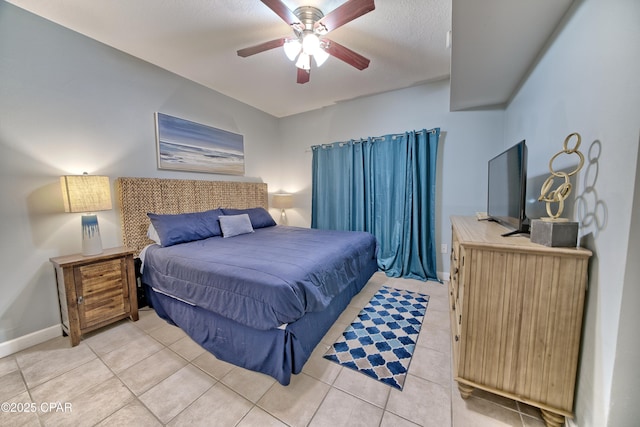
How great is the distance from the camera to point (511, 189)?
1587 mm

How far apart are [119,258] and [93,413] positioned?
1216mm

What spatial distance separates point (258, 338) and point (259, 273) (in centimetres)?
42

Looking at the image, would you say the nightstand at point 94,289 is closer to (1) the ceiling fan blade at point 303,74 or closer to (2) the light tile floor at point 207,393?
(2) the light tile floor at point 207,393

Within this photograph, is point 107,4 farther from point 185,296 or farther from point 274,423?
point 274,423

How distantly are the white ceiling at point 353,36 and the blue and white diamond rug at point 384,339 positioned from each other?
2.25 m

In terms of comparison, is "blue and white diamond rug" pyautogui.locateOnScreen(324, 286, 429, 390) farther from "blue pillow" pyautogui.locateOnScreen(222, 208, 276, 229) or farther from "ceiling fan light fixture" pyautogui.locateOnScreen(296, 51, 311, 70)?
"ceiling fan light fixture" pyautogui.locateOnScreen(296, 51, 311, 70)

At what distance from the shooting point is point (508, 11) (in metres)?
1.32

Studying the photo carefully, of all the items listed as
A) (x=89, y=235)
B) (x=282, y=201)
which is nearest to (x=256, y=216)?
(x=282, y=201)

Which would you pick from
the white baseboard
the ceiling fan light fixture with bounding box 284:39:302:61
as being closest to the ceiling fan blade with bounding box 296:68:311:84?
the ceiling fan light fixture with bounding box 284:39:302:61

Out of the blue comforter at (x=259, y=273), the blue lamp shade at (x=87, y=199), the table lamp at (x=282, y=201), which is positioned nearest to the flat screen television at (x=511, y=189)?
the blue comforter at (x=259, y=273)

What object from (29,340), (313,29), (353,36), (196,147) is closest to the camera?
(313,29)

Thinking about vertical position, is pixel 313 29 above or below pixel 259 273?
above

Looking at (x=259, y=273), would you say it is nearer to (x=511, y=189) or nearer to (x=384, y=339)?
(x=384, y=339)

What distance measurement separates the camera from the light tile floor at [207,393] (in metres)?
1.26
